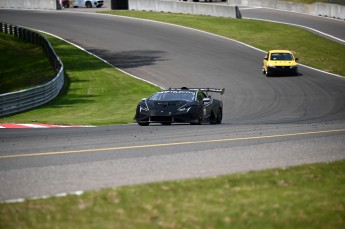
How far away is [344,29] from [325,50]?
30.3 ft

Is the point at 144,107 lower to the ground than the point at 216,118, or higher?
higher

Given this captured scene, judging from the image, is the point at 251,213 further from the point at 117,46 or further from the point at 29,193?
the point at 117,46

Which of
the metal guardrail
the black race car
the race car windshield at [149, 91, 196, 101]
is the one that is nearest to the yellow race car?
the metal guardrail

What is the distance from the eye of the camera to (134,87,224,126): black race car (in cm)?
2300

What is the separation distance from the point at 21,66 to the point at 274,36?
20301 mm

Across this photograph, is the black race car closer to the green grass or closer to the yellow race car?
the green grass

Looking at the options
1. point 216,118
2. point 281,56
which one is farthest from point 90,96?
point 216,118

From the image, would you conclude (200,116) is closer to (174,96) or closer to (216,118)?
(174,96)

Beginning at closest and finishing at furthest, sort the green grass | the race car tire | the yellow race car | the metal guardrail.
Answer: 1. the race car tire
2. the metal guardrail
3. the green grass
4. the yellow race car

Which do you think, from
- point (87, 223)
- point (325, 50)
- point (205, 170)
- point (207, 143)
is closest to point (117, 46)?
point (325, 50)

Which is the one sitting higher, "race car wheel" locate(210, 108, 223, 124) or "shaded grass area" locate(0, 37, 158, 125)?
"race car wheel" locate(210, 108, 223, 124)

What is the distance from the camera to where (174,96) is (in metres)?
24.2

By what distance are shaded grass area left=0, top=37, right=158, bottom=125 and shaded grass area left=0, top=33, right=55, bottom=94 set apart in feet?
4.38

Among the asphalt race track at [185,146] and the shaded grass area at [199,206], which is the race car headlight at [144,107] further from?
the shaded grass area at [199,206]
